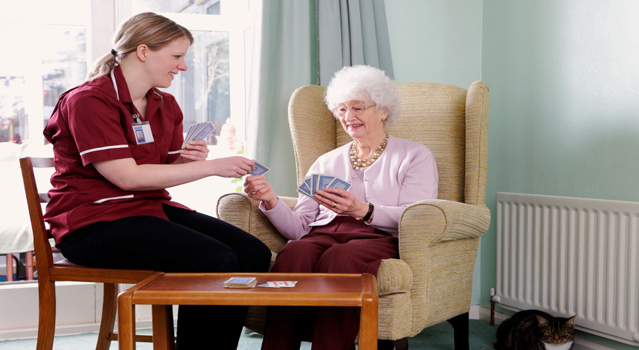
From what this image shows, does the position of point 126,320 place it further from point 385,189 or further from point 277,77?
point 277,77

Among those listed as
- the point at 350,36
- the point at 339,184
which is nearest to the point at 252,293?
the point at 339,184

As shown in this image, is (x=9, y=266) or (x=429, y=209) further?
(x=9, y=266)

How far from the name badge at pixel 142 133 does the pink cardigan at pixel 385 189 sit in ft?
1.65

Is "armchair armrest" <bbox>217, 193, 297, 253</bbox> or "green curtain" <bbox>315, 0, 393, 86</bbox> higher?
"green curtain" <bbox>315, 0, 393, 86</bbox>

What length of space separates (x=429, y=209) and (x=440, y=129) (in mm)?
682

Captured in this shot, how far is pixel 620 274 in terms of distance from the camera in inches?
79.4

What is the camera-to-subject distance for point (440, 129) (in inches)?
90.7

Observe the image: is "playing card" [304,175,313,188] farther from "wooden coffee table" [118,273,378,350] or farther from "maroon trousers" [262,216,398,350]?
"wooden coffee table" [118,273,378,350]

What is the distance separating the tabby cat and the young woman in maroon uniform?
118cm

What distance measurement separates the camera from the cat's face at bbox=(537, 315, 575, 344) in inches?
82.5

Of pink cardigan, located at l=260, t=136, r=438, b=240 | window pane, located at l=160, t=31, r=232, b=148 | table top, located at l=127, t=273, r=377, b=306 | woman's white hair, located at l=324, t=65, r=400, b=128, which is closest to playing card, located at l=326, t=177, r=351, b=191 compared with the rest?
pink cardigan, located at l=260, t=136, r=438, b=240

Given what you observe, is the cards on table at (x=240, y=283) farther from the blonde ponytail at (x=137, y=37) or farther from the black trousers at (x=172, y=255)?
the blonde ponytail at (x=137, y=37)

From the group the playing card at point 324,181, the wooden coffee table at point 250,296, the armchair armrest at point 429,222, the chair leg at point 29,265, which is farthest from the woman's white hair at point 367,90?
the chair leg at point 29,265

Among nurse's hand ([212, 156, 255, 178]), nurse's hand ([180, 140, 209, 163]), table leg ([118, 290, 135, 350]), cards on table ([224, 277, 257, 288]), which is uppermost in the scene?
nurse's hand ([180, 140, 209, 163])
